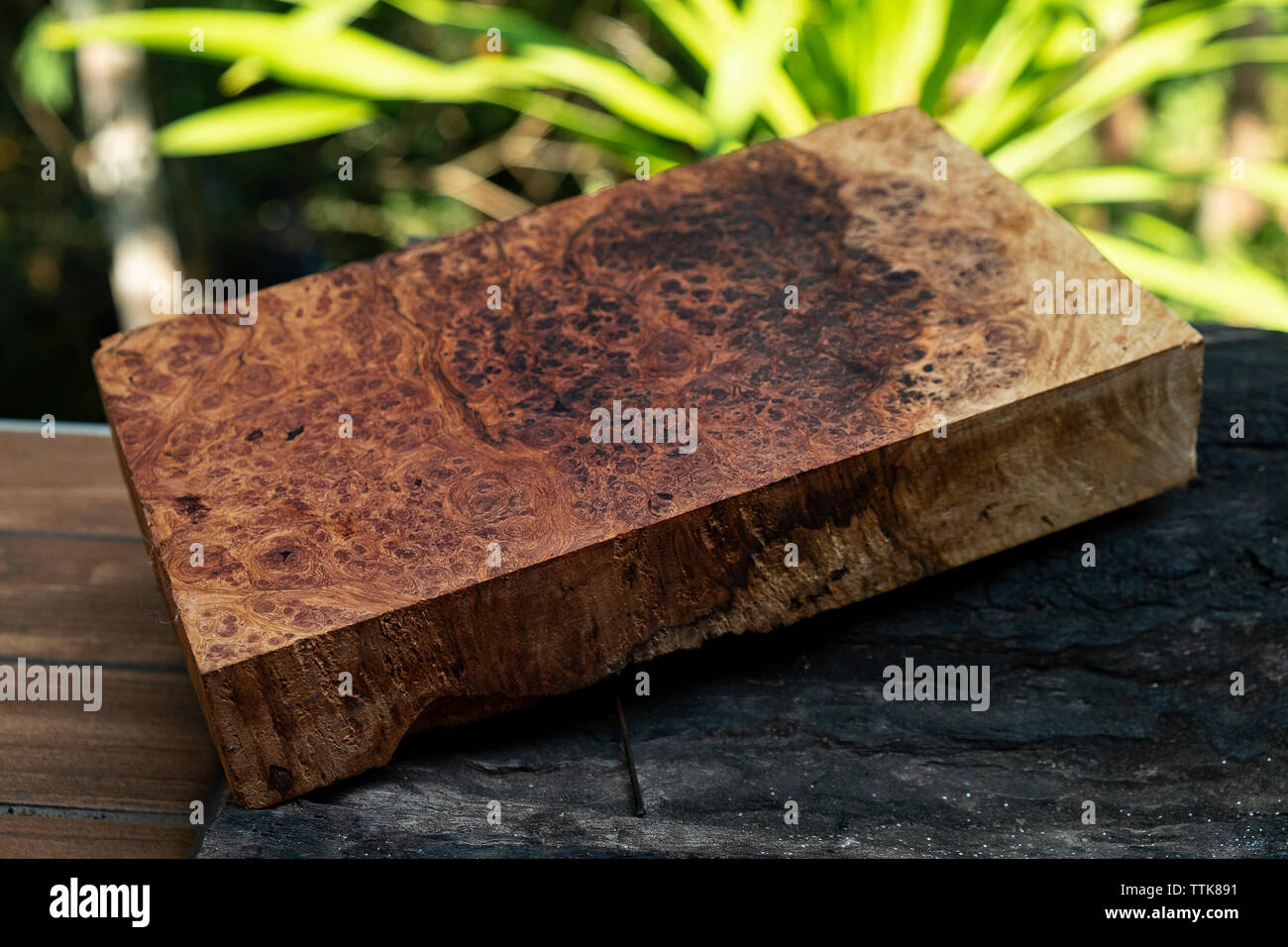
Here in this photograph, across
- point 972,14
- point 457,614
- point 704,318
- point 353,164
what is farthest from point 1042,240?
point 353,164

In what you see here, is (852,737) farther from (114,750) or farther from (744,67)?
(744,67)

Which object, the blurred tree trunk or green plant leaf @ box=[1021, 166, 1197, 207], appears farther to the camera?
the blurred tree trunk

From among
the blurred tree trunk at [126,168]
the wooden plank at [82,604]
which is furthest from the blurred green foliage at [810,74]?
the wooden plank at [82,604]

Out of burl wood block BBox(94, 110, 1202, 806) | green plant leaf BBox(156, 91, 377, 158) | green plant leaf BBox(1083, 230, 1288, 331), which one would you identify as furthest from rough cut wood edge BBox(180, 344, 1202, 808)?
green plant leaf BBox(156, 91, 377, 158)

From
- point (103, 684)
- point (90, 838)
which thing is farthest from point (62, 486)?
point (90, 838)

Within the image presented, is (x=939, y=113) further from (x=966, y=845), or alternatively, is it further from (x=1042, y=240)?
(x=966, y=845)

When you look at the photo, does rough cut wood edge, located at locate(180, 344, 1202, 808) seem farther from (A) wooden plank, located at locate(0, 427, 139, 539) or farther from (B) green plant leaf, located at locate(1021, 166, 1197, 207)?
(B) green plant leaf, located at locate(1021, 166, 1197, 207)
